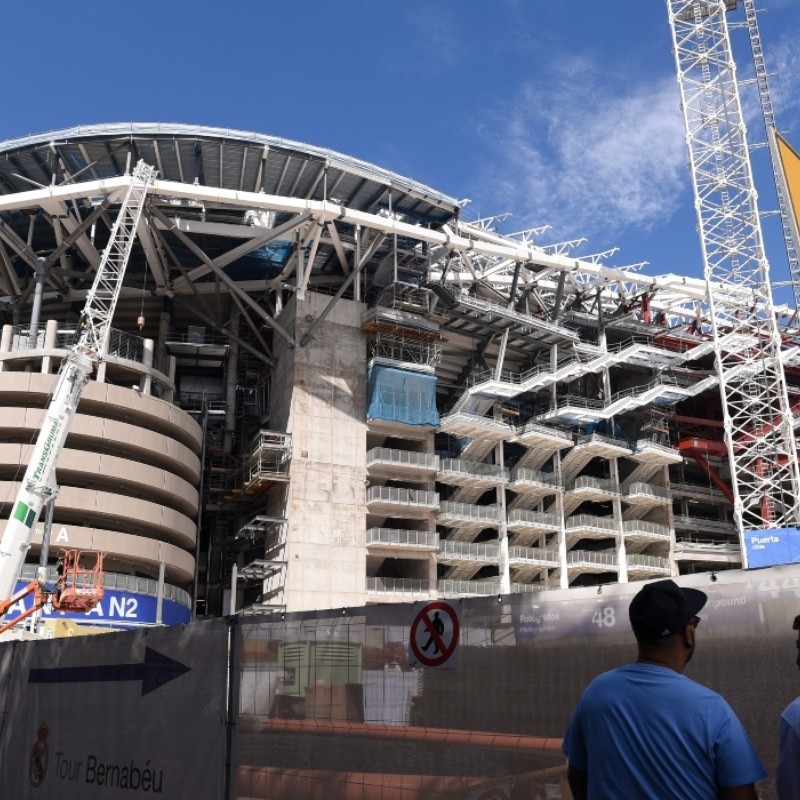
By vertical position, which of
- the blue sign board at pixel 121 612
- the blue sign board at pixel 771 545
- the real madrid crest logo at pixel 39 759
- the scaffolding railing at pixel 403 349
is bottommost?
the real madrid crest logo at pixel 39 759

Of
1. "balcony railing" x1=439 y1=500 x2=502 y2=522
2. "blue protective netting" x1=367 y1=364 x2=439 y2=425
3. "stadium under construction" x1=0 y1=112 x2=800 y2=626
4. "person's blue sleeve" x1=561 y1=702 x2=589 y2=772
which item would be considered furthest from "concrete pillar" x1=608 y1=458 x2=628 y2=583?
"person's blue sleeve" x1=561 y1=702 x2=589 y2=772

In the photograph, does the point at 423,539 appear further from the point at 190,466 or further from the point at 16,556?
the point at 16,556

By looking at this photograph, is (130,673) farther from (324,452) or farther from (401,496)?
(401,496)

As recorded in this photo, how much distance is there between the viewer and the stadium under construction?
62.2 m

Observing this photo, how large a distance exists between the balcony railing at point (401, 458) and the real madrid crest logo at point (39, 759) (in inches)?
2087

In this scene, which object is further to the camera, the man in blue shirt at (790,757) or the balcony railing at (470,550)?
the balcony railing at (470,550)

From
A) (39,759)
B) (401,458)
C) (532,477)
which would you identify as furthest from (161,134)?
(39,759)

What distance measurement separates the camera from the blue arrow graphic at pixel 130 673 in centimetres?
1065

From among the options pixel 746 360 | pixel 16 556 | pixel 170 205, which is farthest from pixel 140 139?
pixel 746 360

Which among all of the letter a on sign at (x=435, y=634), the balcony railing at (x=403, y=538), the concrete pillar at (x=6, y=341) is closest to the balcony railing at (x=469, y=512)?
the balcony railing at (x=403, y=538)

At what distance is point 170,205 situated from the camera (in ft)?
221

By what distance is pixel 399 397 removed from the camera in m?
67.9

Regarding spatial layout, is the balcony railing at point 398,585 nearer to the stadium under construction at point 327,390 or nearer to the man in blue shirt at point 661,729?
the stadium under construction at point 327,390

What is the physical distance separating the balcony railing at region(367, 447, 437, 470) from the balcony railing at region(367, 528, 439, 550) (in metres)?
4.74
